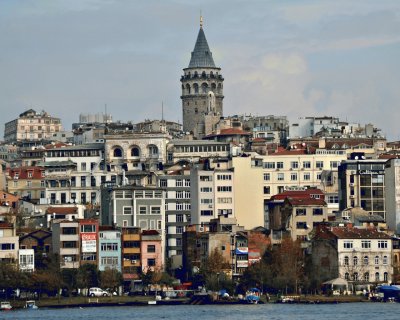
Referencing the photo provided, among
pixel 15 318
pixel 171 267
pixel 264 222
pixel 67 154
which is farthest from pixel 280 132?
pixel 15 318

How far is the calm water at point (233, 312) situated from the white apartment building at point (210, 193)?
25.6 m

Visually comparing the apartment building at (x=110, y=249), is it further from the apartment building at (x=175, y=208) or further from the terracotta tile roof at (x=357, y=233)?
the terracotta tile roof at (x=357, y=233)

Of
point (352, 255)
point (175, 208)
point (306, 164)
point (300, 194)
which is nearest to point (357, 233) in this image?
point (352, 255)

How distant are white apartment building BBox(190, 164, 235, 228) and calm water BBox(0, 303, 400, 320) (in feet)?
83.9

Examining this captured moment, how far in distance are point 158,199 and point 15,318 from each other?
32.2m

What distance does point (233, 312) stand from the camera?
108875 millimetres

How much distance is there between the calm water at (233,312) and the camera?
103750 millimetres

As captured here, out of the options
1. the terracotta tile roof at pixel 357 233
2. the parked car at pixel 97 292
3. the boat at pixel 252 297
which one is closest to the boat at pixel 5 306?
the parked car at pixel 97 292

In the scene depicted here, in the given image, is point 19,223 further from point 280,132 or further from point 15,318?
point 280,132

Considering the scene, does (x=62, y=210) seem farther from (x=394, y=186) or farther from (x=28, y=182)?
(x=394, y=186)

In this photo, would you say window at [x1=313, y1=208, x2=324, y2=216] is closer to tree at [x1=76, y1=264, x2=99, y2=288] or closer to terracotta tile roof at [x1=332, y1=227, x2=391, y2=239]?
terracotta tile roof at [x1=332, y1=227, x2=391, y2=239]

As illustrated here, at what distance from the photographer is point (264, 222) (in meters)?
144

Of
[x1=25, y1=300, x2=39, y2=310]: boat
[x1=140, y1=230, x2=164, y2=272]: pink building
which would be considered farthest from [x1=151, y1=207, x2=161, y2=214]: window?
[x1=25, y1=300, x2=39, y2=310]: boat

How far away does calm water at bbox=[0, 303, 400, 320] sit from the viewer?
340 ft
